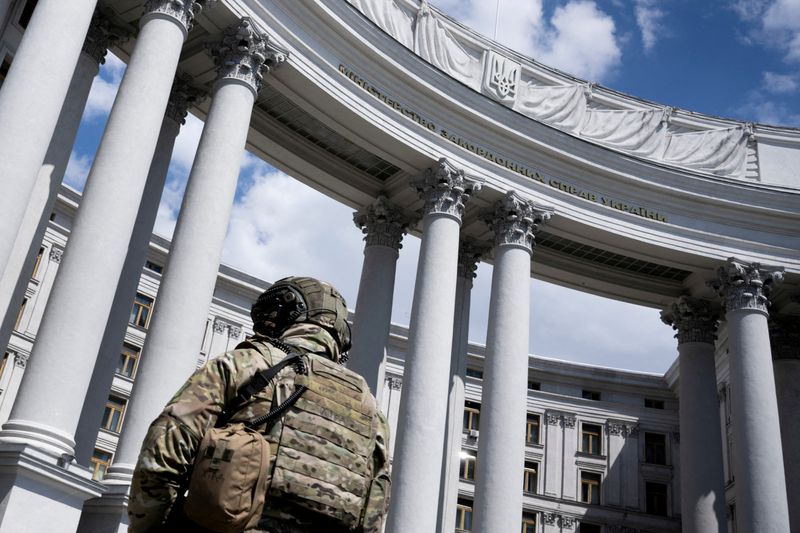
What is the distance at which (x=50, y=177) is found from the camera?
21.5 m

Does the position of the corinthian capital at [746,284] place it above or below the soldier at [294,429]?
above

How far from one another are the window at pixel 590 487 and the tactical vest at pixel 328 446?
181ft

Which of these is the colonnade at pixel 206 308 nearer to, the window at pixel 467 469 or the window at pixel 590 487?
the window at pixel 590 487

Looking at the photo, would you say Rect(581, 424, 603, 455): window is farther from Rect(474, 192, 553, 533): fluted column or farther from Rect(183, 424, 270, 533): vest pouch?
Rect(183, 424, 270, 533): vest pouch

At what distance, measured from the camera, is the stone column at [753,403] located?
91.0 feet

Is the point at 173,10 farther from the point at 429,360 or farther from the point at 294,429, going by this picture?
the point at 294,429

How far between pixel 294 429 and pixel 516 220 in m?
24.1

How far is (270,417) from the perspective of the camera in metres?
5.54

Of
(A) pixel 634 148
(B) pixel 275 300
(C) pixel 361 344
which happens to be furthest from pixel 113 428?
(B) pixel 275 300

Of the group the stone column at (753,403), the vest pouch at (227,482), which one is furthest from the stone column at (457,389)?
the vest pouch at (227,482)

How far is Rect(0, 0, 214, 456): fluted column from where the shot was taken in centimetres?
1620

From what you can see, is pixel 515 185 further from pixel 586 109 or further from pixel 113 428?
pixel 113 428

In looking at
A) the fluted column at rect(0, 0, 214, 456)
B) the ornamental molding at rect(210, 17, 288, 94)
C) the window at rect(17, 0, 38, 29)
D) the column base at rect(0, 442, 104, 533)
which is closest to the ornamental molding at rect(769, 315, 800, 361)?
the ornamental molding at rect(210, 17, 288, 94)

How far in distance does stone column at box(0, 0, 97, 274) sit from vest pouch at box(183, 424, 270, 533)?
12.5 m
